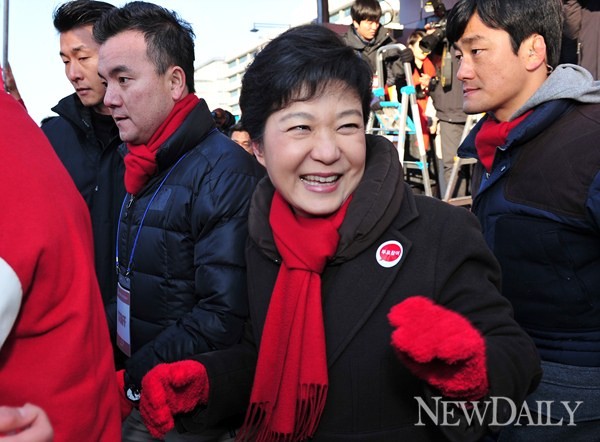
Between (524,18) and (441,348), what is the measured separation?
1.45 metres

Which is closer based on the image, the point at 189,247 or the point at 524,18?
the point at 189,247

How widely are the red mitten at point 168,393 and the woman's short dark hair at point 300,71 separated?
0.70 m

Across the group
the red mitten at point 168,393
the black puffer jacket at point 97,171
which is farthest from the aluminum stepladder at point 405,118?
the red mitten at point 168,393

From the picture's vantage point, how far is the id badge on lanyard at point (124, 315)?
84.1 inches

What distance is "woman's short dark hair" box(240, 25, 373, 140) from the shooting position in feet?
5.39

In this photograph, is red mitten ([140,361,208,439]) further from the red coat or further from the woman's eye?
the woman's eye

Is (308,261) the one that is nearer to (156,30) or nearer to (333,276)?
(333,276)

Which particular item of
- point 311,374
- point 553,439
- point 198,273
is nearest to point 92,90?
point 198,273

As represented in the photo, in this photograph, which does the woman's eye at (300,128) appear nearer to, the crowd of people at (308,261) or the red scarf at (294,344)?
the crowd of people at (308,261)

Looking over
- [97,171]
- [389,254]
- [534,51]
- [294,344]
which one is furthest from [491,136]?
[97,171]

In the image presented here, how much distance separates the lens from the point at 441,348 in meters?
1.15

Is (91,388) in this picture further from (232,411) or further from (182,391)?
(232,411)

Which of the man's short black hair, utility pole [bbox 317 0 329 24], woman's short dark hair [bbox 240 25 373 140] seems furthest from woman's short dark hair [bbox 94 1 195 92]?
utility pole [bbox 317 0 329 24]

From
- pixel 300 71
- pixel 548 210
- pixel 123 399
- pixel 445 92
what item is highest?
pixel 300 71
